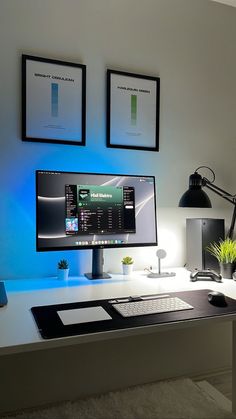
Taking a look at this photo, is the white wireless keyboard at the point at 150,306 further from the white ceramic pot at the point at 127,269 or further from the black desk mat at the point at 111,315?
the white ceramic pot at the point at 127,269

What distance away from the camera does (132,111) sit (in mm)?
1985

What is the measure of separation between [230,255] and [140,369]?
32.2 inches

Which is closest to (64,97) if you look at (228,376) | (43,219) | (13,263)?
(43,219)

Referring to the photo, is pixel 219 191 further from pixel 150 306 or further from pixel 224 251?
pixel 150 306

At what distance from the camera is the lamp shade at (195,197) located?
186cm

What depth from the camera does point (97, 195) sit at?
1.72m

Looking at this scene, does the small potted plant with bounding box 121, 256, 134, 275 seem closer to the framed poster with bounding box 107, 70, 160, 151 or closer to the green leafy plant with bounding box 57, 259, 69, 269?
the green leafy plant with bounding box 57, 259, 69, 269

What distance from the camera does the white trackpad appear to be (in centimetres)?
114

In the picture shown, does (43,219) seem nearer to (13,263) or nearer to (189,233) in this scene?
(13,263)

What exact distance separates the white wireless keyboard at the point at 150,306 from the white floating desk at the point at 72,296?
9 cm

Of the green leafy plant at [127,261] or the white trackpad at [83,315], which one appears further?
the green leafy plant at [127,261]

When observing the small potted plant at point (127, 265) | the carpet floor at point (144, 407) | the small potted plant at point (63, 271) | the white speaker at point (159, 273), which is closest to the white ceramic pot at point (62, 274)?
the small potted plant at point (63, 271)

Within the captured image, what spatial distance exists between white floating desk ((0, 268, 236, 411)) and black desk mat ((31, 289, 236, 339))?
0.02 m

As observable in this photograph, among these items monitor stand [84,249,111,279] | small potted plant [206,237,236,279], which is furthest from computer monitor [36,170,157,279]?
small potted plant [206,237,236,279]
